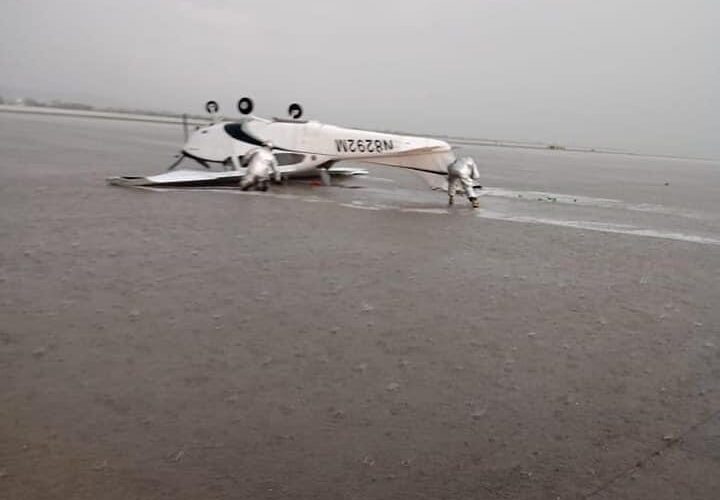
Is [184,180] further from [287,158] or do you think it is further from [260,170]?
[287,158]

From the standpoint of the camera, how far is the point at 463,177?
14133 mm

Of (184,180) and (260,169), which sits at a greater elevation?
(260,169)

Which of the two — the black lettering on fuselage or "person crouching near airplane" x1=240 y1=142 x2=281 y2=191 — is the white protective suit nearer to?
"person crouching near airplane" x1=240 y1=142 x2=281 y2=191

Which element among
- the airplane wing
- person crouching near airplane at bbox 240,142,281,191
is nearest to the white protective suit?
person crouching near airplane at bbox 240,142,281,191

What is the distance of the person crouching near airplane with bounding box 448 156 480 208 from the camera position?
1404cm

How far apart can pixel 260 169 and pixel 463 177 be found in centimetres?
496

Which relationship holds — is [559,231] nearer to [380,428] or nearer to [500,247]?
[500,247]

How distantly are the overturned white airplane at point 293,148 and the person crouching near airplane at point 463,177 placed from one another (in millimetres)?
301

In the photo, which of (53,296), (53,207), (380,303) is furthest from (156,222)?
(380,303)

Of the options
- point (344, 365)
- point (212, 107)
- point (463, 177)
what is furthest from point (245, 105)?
point (344, 365)

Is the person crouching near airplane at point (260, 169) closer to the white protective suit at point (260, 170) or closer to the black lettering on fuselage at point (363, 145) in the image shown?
the white protective suit at point (260, 170)

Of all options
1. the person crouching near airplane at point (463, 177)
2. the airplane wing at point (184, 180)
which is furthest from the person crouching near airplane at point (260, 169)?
the person crouching near airplane at point (463, 177)

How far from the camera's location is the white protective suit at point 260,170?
15133 millimetres

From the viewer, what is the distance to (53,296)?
5.52 meters
